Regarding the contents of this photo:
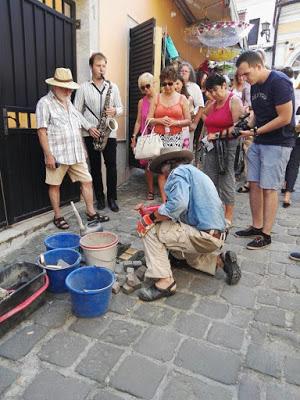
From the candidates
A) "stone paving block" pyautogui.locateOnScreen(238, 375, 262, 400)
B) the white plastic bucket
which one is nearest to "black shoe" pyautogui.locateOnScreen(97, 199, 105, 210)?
the white plastic bucket

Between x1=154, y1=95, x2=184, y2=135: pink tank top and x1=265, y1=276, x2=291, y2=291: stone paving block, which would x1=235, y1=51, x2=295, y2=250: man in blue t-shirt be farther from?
x1=154, y1=95, x2=184, y2=135: pink tank top

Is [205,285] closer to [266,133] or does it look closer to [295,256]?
[295,256]

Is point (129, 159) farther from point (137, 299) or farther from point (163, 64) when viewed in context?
point (137, 299)

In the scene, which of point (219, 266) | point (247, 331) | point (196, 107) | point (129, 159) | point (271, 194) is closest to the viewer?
point (247, 331)

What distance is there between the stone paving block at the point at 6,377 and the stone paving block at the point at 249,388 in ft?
4.41

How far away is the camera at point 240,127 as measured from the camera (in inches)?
150

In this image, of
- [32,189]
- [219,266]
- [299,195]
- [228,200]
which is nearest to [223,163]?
[228,200]

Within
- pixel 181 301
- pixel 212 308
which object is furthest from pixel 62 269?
pixel 212 308

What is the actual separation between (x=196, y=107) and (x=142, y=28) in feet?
5.53

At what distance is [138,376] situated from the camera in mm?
1985

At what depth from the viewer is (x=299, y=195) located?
6168mm

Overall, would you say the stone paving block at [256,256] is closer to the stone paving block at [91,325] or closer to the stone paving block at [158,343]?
the stone paving block at [158,343]

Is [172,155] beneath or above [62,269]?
above

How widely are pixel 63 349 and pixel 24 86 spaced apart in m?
3.11
